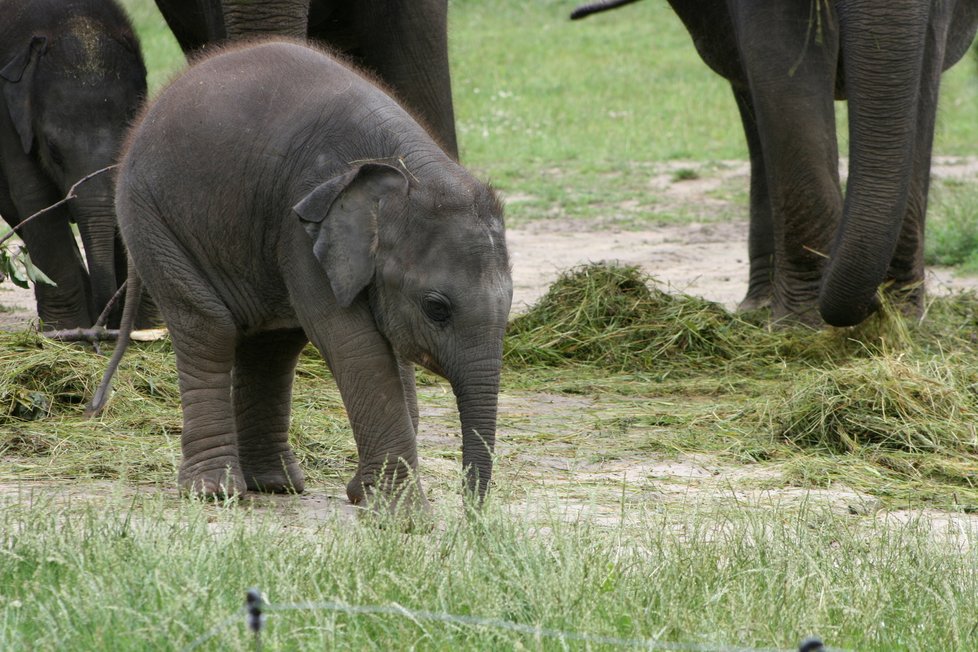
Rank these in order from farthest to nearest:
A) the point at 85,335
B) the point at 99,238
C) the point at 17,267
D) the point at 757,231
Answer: the point at 757,231, the point at 99,238, the point at 85,335, the point at 17,267

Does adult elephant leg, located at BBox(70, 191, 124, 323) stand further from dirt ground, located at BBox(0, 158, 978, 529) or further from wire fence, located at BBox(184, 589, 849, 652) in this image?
wire fence, located at BBox(184, 589, 849, 652)

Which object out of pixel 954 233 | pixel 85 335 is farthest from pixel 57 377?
pixel 954 233

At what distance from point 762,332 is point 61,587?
4870mm

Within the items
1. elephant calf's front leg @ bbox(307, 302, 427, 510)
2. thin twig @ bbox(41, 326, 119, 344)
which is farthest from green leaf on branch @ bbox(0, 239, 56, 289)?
elephant calf's front leg @ bbox(307, 302, 427, 510)

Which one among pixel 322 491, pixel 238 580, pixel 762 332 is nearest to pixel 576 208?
pixel 762 332

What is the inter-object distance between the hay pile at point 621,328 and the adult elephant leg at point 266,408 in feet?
8.05

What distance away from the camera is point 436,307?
14.8ft

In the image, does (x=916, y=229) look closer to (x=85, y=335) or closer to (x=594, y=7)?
(x=594, y=7)

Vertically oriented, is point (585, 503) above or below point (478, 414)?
below

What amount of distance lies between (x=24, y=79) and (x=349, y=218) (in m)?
3.88

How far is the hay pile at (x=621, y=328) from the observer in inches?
300

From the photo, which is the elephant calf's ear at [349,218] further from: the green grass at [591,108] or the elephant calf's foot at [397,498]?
the green grass at [591,108]

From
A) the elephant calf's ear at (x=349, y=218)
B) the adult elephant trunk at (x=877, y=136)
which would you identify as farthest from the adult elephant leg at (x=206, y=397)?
the adult elephant trunk at (x=877, y=136)

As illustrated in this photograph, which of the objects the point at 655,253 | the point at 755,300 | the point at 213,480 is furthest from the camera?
the point at 655,253
